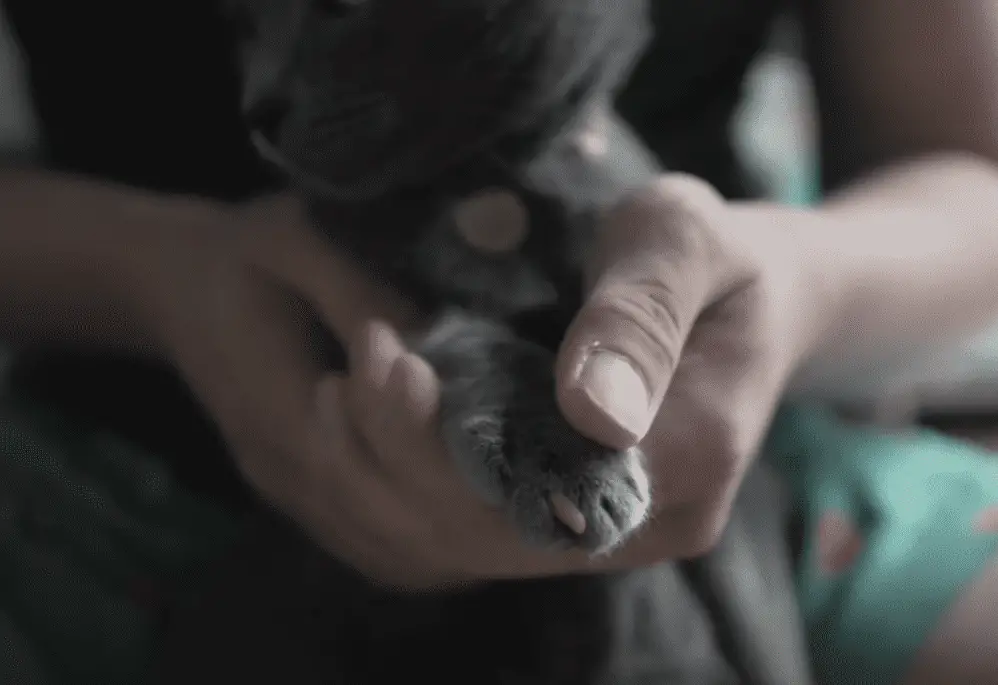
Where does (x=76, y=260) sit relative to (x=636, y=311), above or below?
below

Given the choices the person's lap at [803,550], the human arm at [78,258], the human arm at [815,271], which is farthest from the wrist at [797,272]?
the human arm at [78,258]

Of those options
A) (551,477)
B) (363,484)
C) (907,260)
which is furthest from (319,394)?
(907,260)

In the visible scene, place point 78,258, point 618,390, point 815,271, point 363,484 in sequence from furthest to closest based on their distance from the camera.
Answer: point 78,258, point 815,271, point 363,484, point 618,390

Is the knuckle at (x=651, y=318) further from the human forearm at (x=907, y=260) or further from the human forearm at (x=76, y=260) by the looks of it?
the human forearm at (x=76, y=260)

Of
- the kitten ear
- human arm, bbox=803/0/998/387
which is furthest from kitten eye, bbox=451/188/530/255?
human arm, bbox=803/0/998/387

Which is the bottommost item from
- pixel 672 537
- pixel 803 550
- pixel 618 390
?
pixel 803 550

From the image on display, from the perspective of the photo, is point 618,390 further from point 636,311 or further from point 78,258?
point 78,258

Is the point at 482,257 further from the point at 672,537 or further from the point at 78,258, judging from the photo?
the point at 78,258

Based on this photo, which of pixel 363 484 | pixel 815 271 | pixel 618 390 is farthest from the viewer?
pixel 815 271

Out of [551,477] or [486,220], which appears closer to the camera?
[551,477]
